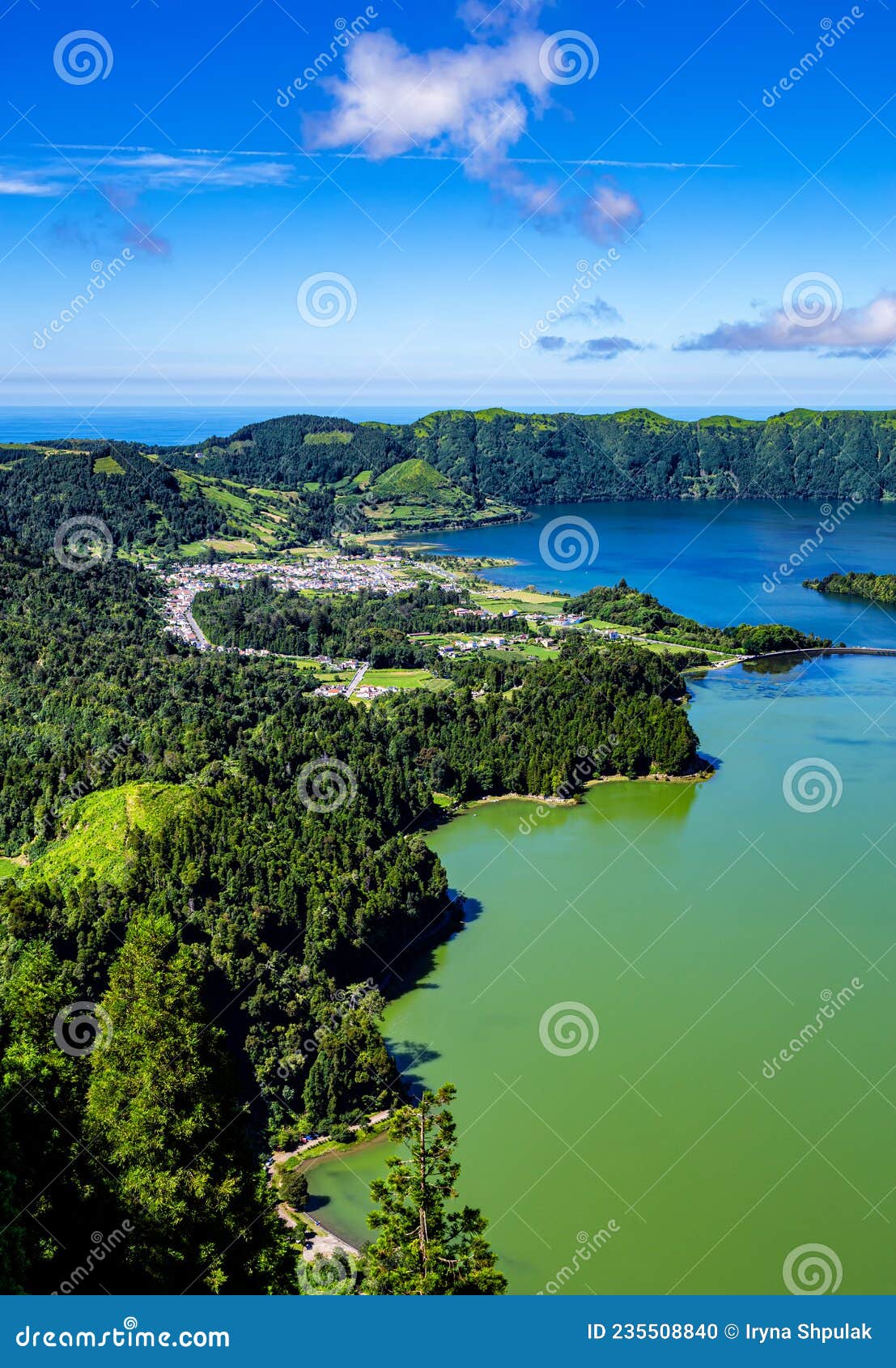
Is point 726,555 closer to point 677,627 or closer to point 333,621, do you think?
point 677,627

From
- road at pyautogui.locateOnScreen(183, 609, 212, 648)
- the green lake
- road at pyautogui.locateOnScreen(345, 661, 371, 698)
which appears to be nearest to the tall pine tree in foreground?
the green lake

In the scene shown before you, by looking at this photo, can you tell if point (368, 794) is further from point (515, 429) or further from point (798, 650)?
point (515, 429)

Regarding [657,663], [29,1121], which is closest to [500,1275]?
[29,1121]

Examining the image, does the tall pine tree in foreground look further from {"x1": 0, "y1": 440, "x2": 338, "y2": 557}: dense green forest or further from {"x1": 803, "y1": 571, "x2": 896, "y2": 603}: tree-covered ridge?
{"x1": 0, "y1": 440, "x2": 338, "y2": 557}: dense green forest

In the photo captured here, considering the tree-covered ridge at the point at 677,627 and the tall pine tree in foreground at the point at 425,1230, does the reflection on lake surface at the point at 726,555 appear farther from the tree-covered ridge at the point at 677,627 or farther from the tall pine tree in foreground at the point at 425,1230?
the tall pine tree in foreground at the point at 425,1230

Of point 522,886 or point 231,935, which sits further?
point 522,886
